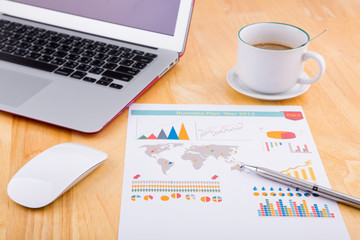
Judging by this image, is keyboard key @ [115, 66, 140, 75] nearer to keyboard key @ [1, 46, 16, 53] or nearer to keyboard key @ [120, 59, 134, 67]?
keyboard key @ [120, 59, 134, 67]

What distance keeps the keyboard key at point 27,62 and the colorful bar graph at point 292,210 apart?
50 centimetres

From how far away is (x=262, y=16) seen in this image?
1.10 meters

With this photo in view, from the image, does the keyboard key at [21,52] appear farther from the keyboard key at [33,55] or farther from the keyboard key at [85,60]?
the keyboard key at [85,60]

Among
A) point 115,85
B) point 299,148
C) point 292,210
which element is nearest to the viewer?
point 292,210

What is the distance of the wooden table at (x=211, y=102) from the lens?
53 centimetres

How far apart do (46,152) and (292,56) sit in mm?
433

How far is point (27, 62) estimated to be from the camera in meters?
0.82

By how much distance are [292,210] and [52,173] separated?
325 millimetres

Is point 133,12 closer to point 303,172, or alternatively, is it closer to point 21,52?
point 21,52

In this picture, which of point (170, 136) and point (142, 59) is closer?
point (170, 136)

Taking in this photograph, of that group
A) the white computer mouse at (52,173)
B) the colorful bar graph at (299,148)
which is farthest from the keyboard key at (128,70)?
the colorful bar graph at (299,148)

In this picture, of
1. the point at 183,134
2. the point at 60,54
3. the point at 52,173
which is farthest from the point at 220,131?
the point at 60,54

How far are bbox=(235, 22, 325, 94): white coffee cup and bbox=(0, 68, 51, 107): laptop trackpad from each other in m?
0.37

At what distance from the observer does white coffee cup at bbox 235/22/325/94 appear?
0.70m
